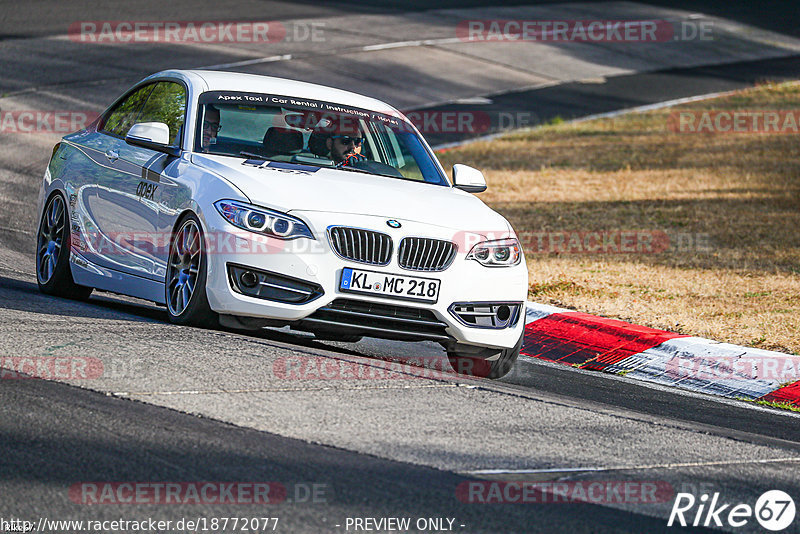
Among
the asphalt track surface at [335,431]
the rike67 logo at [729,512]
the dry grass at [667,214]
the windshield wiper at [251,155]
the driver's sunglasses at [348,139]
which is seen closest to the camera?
the asphalt track surface at [335,431]

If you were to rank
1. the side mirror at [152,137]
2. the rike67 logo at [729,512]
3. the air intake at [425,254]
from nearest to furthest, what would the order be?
the rike67 logo at [729,512]
the air intake at [425,254]
the side mirror at [152,137]

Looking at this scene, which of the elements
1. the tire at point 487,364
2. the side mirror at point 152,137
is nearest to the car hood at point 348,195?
the side mirror at point 152,137

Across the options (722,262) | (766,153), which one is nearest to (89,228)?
(722,262)

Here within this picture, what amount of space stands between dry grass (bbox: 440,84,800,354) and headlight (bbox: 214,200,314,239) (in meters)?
3.80

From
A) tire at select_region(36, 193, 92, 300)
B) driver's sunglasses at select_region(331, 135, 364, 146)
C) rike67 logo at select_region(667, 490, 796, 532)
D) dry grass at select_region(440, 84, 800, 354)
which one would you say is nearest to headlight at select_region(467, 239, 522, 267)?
driver's sunglasses at select_region(331, 135, 364, 146)

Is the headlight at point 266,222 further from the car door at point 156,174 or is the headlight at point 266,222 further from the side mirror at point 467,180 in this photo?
the side mirror at point 467,180

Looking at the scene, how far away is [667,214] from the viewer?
15.7 meters

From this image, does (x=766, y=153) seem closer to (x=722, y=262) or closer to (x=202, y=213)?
(x=722, y=262)

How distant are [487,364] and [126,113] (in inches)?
130

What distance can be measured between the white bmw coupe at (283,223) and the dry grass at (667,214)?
2678 mm

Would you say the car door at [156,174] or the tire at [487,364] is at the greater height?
the car door at [156,174]

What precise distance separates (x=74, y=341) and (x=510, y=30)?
27973 mm

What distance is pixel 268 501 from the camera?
180 inches

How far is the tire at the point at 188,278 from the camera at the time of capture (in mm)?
7332
